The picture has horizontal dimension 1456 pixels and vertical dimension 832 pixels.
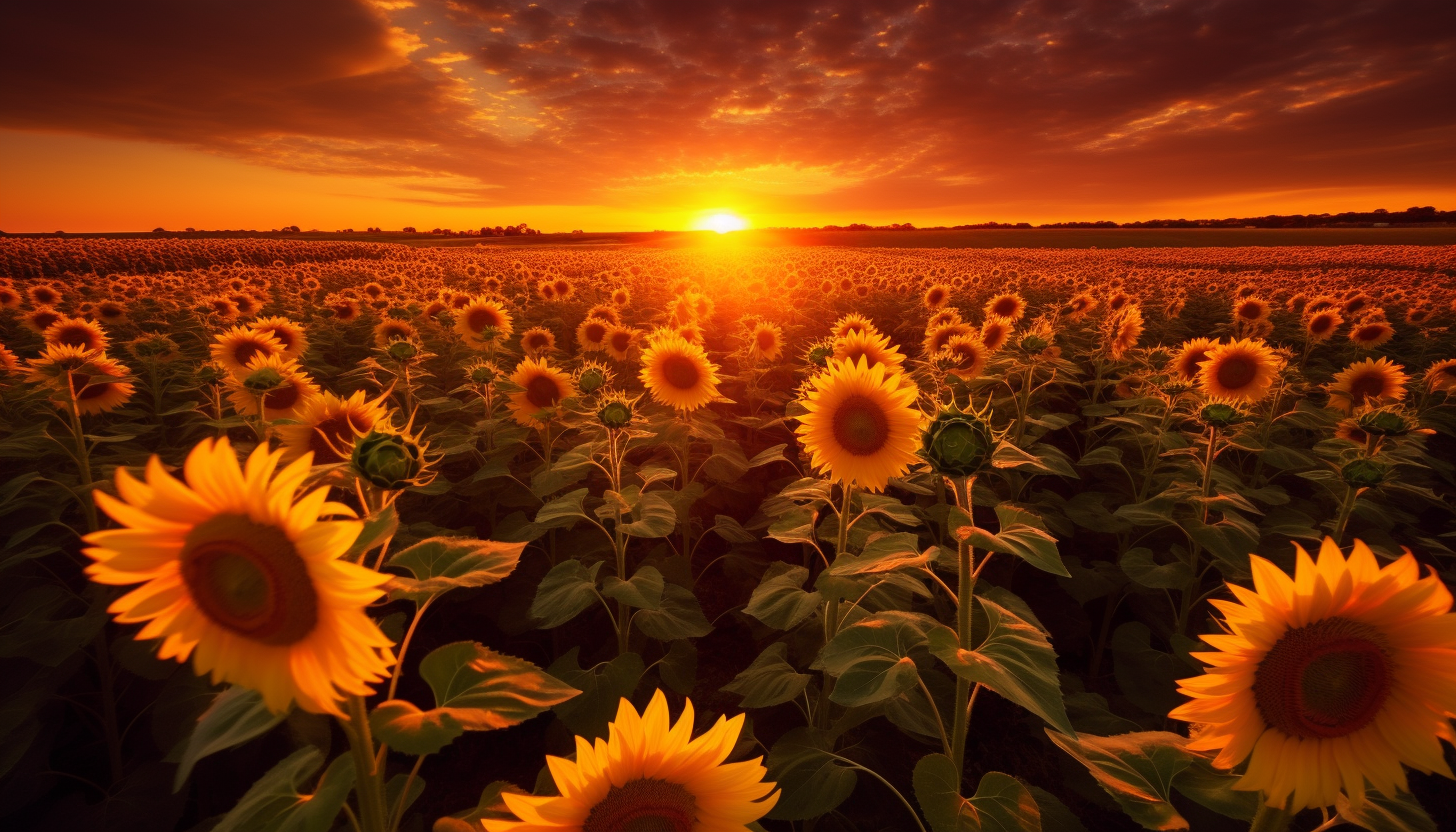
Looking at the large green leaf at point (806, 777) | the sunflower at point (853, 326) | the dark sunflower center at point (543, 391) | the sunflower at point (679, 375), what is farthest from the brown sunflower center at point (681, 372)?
the large green leaf at point (806, 777)

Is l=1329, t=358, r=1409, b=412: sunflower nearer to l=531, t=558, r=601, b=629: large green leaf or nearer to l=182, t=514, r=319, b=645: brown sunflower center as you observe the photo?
l=531, t=558, r=601, b=629: large green leaf

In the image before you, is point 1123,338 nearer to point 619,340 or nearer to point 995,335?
point 995,335

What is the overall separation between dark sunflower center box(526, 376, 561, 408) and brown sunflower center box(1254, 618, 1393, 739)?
410cm

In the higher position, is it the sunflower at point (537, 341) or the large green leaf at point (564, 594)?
the sunflower at point (537, 341)

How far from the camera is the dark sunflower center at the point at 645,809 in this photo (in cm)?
119

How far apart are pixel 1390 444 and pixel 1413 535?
0.79 m

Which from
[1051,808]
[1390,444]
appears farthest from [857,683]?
[1390,444]

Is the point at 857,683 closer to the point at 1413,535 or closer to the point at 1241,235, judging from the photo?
the point at 1413,535

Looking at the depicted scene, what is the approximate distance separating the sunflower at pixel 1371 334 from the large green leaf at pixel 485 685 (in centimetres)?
1048

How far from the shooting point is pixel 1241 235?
2884 inches

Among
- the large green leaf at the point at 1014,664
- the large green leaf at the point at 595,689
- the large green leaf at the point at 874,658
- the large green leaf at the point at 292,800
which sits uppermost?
the large green leaf at the point at 292,800

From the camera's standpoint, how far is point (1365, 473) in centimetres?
292

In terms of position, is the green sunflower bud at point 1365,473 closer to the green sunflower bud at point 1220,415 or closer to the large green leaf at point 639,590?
the green sunflower bud at point 1220,415

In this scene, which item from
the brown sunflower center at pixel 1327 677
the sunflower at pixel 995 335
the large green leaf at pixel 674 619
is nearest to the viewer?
the brown sunflower center at pixel 1327 677
